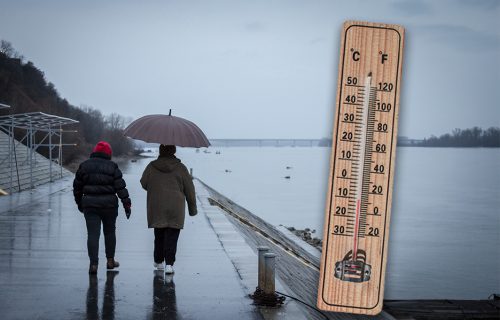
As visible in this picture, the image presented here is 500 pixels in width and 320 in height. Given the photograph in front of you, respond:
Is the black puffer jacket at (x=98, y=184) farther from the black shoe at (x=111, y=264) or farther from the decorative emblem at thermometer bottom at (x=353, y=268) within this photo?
the decorative emblem at thermometer bottom at (x=353, y=268)

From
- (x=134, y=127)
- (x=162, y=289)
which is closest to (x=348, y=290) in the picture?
(x=162, y=289)

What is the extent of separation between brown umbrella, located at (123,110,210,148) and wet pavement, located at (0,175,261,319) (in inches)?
68.9

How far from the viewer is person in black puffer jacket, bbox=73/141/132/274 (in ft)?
26.0

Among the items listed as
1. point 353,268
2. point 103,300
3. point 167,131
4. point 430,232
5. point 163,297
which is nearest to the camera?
point 353,268

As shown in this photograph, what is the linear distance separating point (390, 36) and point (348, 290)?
2.07 m

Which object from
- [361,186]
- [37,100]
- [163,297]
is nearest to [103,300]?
[163,297]

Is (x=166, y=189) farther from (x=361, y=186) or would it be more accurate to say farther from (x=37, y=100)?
(x=37, y=100)

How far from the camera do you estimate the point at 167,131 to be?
770cm

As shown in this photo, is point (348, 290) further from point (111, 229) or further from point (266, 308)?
point (111, 229)

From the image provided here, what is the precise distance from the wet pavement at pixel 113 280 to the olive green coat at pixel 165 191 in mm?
795

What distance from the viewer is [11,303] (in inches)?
267

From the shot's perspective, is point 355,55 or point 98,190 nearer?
point 355,55

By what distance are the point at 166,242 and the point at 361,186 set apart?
355 centimetres

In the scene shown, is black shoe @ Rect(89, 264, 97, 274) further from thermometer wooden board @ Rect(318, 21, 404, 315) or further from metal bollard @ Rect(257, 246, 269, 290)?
thermometer wooden board @ Rect(318, 21, 404, 315)
